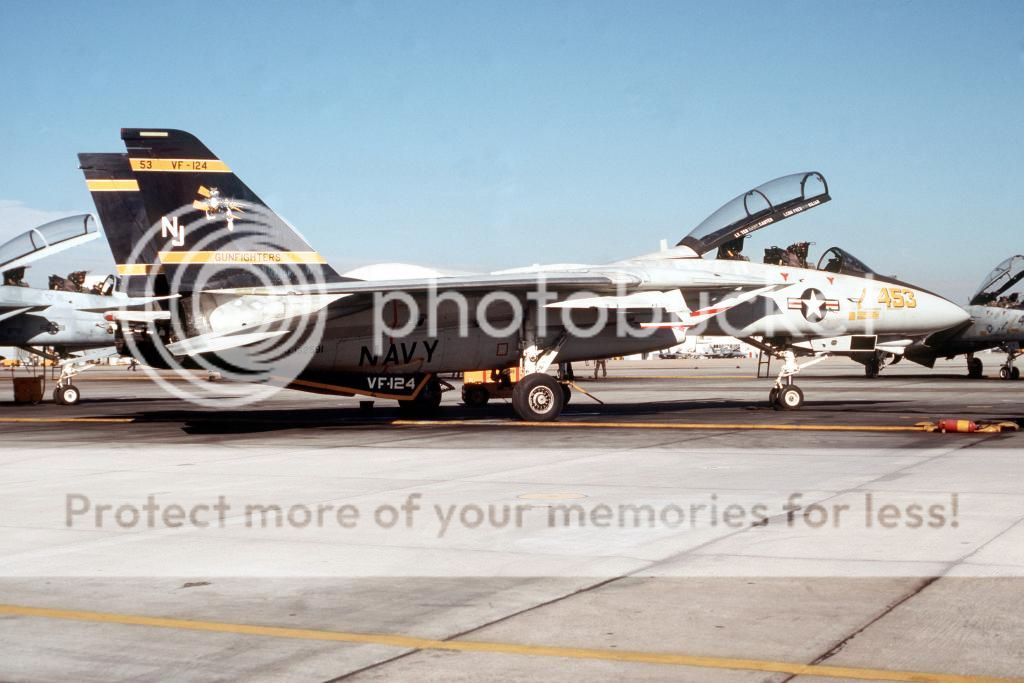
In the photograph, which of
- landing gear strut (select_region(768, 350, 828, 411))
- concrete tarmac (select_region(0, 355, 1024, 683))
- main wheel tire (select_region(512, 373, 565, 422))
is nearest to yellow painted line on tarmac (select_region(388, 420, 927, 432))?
main wheel tire (select_region(512, 373, 565, 422))

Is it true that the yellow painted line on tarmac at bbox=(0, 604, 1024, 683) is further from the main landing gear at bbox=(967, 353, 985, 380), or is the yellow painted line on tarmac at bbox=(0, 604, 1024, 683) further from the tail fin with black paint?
the main landing gear at bbox=(967, 353, 985, 380)

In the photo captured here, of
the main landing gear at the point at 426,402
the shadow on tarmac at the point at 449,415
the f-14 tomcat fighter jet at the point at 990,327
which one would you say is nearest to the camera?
the shadow on tarmac at the point at 449,415

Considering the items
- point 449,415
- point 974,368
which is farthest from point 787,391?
point 974,368

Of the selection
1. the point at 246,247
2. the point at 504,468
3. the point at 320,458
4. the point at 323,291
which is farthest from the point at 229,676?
the point at 246,247

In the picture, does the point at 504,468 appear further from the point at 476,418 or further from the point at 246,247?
the point at 476,418

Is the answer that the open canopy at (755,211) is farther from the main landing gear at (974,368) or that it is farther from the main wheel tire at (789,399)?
the main landing gear at (974,368)

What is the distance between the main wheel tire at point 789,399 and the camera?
21.1 m

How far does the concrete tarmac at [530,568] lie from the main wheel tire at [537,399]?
4.66 m

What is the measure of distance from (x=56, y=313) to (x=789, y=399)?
21.6 meters

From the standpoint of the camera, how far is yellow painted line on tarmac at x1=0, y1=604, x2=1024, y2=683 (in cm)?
427

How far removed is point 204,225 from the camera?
54.1 feet

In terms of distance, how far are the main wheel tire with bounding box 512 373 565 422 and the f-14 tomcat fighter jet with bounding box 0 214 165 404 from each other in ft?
48.1

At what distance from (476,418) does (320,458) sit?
754 centimetres

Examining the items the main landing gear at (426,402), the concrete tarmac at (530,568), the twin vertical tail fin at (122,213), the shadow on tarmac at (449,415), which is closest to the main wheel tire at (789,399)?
the shadow on tarmac at (449,415)
